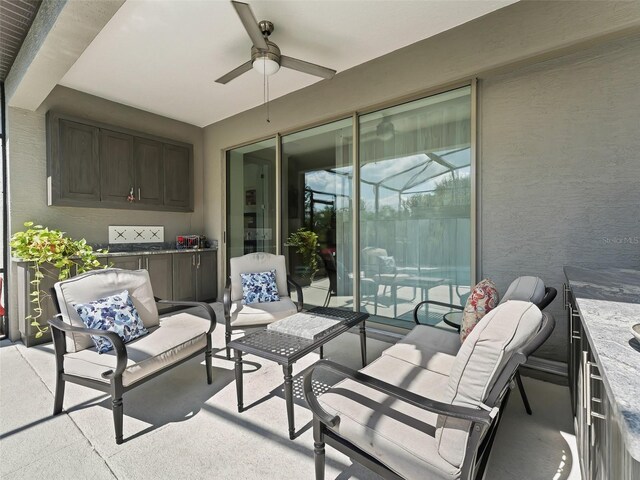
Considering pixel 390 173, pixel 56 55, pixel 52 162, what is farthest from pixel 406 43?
pixel 52 162

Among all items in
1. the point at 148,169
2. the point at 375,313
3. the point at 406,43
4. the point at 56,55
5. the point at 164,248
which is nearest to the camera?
the point at 56,55

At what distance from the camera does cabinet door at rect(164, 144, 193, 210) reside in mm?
4895

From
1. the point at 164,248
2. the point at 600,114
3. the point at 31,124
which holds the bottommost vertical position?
the point at 164,248

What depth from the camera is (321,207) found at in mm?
4113

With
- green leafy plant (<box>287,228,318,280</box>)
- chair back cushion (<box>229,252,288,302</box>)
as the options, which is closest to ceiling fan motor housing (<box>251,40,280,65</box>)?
chair back cushion (<box>229,252,288,302</box>)

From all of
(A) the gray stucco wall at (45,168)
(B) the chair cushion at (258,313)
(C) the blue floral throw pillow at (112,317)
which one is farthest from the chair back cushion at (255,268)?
(A) the gray stucco wall at (45,168)

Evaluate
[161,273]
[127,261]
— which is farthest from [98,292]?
[161,273]

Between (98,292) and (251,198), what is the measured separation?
2.92 metres

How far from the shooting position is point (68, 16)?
7.30ft

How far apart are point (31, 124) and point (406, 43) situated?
14.5 feet

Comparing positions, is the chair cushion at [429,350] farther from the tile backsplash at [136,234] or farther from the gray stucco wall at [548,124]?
the tile backsplash at [136,234]

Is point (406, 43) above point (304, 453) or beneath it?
above

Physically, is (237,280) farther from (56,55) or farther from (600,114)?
(600,114)

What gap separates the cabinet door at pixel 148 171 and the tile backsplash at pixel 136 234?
17.1 inches
